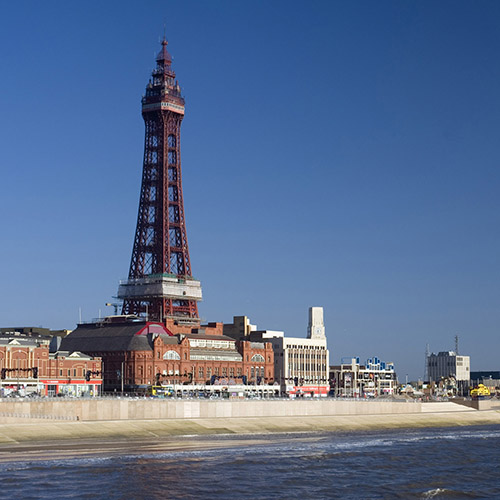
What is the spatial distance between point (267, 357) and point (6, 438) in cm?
10689

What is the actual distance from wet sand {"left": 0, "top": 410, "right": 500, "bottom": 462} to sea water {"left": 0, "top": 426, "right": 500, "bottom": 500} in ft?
13.0

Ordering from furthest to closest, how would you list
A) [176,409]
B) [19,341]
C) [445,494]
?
1. [19,341]
2. [176,409]
3. [445,494]

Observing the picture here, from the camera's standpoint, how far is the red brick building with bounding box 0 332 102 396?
13938cm

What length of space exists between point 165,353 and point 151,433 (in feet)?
214

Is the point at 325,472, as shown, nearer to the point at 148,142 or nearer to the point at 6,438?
the point at 6,438

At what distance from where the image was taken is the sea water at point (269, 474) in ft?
185

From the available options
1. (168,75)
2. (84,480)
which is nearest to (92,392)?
(168,75)

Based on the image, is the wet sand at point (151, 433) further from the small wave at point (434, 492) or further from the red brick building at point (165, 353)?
the red brick building at point (165, 353)

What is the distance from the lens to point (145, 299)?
184m

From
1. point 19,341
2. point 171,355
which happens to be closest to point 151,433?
→ point 19,341

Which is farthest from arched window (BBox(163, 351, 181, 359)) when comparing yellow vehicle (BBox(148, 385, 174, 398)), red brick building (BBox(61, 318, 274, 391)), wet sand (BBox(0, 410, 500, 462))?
wet sand (BBox(0, 410, 500, 462))

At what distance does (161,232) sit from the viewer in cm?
18438

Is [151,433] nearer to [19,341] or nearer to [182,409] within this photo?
[182,409]

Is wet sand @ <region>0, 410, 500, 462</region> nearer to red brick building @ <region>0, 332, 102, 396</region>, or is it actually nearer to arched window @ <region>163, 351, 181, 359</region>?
red brick building @ <region>0, 332, 102, 396</region>
